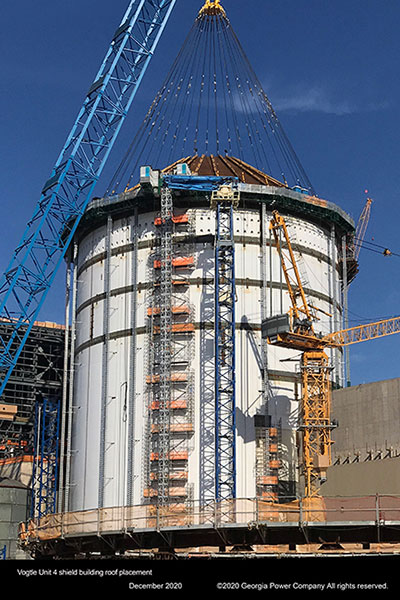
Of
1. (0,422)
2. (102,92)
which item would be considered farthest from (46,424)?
(102,92)

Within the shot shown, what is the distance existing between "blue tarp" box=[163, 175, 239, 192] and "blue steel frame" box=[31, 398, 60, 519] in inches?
982

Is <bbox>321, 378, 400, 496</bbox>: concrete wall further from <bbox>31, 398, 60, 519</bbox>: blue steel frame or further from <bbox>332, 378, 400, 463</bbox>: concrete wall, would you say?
<bbox>31, 398, 60, 519</bbox>: blue steel frame

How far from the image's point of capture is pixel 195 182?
71.7 metres

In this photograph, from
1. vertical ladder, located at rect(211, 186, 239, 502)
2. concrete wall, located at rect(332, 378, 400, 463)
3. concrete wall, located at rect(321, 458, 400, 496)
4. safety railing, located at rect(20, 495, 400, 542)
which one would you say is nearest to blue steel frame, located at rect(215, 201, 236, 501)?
vertical ladder, located at rect(211, 186, 239, 502)

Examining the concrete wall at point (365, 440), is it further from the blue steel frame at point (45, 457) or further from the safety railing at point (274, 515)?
the safety railing at point (274, 515)

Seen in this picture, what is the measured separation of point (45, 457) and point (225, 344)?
982 inches

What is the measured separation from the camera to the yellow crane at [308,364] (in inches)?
2638

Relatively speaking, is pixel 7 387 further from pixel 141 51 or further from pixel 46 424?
pixel 141 51

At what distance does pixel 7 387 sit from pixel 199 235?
2653 centimetres

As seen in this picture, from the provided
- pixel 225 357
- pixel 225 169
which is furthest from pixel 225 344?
pixel 225 169

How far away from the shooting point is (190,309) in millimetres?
69562

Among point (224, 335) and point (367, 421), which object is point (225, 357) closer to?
point (224, 335)

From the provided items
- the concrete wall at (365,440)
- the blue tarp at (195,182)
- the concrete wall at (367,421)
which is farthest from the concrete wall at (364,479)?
the blue tarp at (195,182)

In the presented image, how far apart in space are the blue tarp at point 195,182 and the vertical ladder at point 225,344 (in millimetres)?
1211
